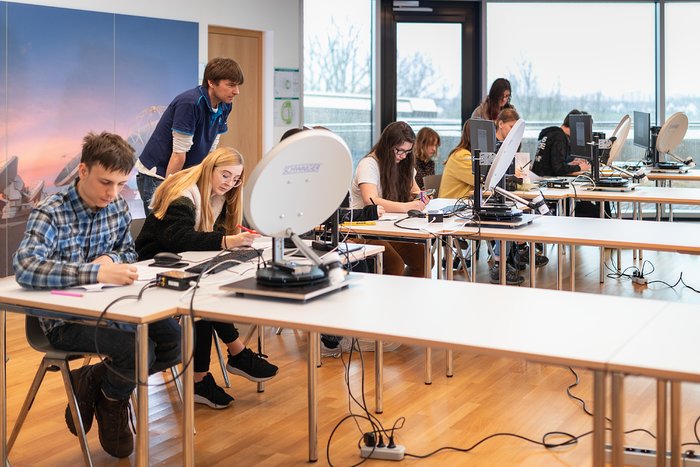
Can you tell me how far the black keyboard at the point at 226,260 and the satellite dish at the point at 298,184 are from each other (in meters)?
0.39

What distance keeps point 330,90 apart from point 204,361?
516 centimetres

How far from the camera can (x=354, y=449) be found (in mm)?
3043

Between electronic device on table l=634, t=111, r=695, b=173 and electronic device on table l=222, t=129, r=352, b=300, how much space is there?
18.0 feet

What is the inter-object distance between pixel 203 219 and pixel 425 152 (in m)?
3.54

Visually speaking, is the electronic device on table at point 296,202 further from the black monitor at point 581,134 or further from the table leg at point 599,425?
the black monitor at point 581,134

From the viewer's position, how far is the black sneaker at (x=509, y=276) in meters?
5.85

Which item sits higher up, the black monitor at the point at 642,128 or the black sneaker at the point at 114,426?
the black monitor at the point at 642,128

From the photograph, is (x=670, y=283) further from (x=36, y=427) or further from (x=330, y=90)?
(x=36, y=427)

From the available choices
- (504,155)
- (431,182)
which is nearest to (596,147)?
(431,182)

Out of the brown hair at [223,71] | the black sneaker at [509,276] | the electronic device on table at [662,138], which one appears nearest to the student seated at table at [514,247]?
the black sneaker at [509,276]

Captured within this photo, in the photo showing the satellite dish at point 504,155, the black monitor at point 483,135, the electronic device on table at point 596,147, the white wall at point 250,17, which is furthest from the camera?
the white wall at point 250,17

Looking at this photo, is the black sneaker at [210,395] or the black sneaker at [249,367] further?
the black sneaker at [249,367]

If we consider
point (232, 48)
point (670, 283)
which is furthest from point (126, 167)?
point (232, 48)

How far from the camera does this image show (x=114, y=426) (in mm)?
2920
